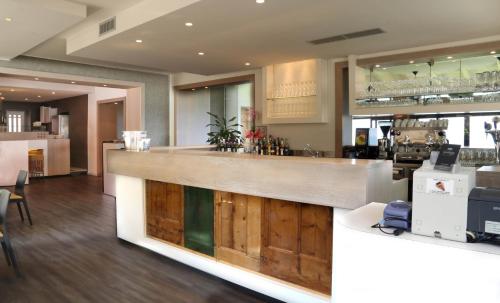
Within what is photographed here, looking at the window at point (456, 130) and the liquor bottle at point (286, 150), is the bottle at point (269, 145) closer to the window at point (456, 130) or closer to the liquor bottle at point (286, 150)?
the liquor bottle at point (286, 150)

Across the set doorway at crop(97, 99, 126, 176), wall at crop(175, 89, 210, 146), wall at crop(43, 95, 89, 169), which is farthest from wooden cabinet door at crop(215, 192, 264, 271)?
wall at crop(43, 95, 89, 169)

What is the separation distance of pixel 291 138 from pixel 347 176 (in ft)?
14.4

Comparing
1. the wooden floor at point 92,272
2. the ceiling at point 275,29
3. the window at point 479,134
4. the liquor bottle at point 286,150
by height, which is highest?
the ceiling at point 275,29

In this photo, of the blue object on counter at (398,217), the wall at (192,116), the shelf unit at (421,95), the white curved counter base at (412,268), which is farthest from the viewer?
the wall at (192,116)

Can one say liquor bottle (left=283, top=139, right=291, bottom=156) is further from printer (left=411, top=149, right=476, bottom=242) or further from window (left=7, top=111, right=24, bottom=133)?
window (left=7, top=111, right=24, bottom=133)

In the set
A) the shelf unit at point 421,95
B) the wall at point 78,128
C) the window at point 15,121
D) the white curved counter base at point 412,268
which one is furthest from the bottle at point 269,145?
the window at point 15,121

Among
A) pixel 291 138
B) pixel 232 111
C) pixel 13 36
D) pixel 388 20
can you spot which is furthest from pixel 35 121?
pixel 388 20

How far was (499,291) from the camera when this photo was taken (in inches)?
63.4

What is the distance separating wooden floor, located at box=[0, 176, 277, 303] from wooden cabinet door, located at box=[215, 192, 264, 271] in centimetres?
27

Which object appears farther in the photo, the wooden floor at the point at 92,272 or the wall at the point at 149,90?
the wall at the point at 149,90

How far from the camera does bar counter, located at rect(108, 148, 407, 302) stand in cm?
286

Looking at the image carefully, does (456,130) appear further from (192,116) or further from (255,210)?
(192,116)

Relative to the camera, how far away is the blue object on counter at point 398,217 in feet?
6.46

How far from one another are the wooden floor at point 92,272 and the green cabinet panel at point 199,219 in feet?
0.92
